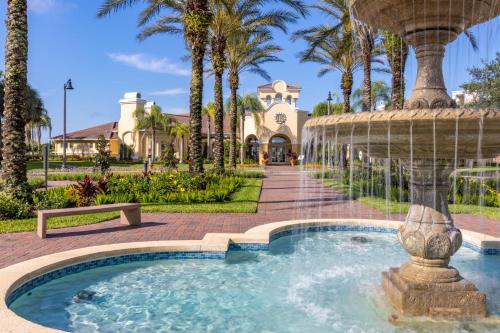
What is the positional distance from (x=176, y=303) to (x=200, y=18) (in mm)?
14841

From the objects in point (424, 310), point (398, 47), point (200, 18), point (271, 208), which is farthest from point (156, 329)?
point (398, 47)

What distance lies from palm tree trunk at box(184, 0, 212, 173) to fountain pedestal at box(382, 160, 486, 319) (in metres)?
13.5

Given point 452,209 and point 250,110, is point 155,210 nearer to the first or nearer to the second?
point 452,209

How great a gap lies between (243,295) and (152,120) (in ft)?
172

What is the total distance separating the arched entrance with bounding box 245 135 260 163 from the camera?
186 ft

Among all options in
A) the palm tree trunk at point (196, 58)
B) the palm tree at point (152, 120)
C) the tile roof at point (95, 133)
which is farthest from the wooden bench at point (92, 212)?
the tile roof at point (95, 133)

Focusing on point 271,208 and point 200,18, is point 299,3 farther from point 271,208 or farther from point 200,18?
point 271,208

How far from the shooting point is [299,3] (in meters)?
21.1

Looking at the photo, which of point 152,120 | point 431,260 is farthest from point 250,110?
point 431,260

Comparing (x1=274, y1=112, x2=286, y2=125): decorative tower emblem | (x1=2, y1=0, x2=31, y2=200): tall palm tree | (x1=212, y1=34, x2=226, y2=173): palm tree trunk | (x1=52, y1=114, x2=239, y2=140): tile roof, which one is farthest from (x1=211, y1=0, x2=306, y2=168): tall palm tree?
(x1=52, y1=114, x2=239, y2=140): tile roof

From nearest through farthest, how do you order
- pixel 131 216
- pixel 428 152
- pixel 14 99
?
pixel 428 152 → pixel 131 216 → pixel 14 99

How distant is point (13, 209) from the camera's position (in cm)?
1217

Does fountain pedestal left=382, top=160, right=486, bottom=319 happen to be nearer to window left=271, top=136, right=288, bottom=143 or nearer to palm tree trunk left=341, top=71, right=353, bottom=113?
palm tree trunk left=341, top=71, right=353, bottom=113

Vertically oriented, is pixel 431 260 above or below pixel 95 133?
below
